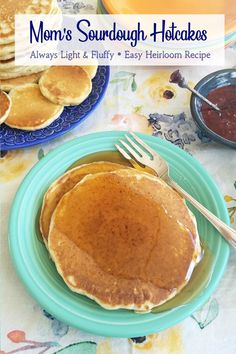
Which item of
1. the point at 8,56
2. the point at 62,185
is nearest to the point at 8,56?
the point at 8,56

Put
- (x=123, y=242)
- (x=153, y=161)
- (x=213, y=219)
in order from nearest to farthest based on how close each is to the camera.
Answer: (x=123, y=242) → (x=213, y=219) → (x=153, y=161)

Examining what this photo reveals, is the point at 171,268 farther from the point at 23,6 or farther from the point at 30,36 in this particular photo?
the point at 23,6

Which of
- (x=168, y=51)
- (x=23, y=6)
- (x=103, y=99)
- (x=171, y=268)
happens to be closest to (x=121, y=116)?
(x=103, y=99)

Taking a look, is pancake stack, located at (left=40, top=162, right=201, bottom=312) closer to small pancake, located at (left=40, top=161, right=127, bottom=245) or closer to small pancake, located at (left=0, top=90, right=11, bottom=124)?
small pancake, located at (left=40, top=161, right=127, bottom=245)

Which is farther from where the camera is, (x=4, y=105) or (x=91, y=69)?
(x=91, y=69)

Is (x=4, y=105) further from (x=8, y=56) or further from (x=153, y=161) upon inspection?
(x=153, y=161)

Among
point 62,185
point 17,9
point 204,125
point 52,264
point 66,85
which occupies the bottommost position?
point 52,264

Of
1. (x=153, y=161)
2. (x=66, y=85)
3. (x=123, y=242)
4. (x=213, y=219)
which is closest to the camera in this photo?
(x=123, y=242)

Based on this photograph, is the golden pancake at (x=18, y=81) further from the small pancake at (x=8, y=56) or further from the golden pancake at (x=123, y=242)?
the golden pancake at (x=123, y=242)
